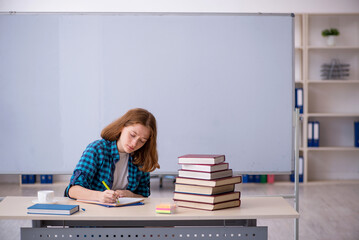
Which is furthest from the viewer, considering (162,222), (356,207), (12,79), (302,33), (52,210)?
(302,33)

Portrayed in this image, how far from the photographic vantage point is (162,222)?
6.56 ft

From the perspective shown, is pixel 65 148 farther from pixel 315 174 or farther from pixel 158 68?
pixel 315 174

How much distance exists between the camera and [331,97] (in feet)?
18.8

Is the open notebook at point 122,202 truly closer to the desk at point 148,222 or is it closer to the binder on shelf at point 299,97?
the desk at point 148,222

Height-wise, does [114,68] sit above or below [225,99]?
above

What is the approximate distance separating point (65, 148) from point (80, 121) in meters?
0.22

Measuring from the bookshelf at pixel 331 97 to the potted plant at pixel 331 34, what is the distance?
5.1 inches

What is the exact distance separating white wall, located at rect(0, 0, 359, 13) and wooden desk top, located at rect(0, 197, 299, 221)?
4.01m

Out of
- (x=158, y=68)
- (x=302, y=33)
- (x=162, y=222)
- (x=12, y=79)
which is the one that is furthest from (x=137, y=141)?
(x=302, y=33)

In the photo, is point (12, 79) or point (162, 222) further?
point (12, 79)

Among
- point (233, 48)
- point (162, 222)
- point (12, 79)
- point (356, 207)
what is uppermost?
point (233, 48)

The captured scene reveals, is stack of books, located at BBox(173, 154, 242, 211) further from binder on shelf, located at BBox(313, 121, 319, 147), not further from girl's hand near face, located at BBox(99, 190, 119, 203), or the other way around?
binder on shelf, located at BBox(313, 121, 319, 147)

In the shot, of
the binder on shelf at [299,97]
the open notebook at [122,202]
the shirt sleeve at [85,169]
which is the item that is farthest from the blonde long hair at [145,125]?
the binder on shelf at [299,97]

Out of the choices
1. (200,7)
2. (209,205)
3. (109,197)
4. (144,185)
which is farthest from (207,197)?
(200,7)
